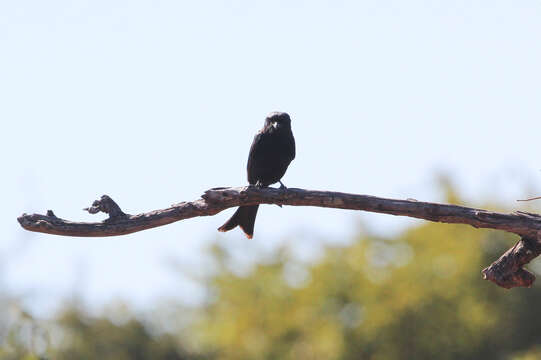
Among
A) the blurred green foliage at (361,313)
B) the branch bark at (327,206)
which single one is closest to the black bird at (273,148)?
the branch bark at (327,206)

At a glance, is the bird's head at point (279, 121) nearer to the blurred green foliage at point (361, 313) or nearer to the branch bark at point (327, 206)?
the branch bark at point (327, 206)

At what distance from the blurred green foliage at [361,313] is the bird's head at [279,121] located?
1664 cm

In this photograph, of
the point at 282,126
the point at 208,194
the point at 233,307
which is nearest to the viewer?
the point at 208,194

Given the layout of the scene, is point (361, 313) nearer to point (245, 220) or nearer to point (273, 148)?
point (273, 148)

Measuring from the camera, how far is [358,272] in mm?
26078

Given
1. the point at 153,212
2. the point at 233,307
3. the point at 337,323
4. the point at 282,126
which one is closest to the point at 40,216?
the point at 153,212

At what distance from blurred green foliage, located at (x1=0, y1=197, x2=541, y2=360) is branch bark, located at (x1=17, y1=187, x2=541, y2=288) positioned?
744 inches

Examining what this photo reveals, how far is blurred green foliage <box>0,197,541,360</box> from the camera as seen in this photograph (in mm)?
25375

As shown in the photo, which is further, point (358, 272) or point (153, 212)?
point (358, 272)

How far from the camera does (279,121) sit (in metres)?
8.38

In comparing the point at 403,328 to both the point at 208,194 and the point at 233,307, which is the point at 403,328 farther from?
the point at 208,194

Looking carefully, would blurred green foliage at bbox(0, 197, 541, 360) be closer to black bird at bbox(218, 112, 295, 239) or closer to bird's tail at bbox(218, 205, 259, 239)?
black bird at bbox(218, 112, 295, 239)

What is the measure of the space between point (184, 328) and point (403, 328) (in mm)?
6672

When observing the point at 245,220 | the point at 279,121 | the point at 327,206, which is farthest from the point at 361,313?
the point at 327,206
